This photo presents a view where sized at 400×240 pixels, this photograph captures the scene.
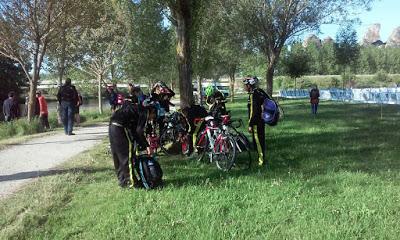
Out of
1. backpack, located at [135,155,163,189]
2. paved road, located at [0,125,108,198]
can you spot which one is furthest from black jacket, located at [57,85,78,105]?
backpack, located at [135,155,163,189]

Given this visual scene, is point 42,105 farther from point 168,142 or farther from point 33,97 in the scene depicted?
point 168,142

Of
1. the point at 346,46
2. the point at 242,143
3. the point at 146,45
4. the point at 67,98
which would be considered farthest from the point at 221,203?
the point at 346,46

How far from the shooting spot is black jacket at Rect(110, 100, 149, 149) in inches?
298

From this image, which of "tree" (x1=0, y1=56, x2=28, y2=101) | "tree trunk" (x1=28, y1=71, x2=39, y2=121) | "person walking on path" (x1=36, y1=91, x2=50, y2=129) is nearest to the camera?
"tree trunk" (x1=28, y1=71, x2=39, y2=121)

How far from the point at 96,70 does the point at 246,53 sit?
1215cm

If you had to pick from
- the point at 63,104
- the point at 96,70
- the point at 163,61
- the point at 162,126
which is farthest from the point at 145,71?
the point at 162,126

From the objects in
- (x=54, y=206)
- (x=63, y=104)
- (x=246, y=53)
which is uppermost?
(x=246, y=53)

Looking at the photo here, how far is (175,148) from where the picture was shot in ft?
36.8

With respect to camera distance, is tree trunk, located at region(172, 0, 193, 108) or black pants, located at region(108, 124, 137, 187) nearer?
black pants, located at region(108, 124, 137, 187)

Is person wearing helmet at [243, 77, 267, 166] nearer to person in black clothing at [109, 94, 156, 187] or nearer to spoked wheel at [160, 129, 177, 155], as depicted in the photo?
spoked wheel at [160, 129, 177, 155]

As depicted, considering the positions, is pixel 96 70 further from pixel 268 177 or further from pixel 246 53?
pixel 268 177

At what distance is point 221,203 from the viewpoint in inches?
248

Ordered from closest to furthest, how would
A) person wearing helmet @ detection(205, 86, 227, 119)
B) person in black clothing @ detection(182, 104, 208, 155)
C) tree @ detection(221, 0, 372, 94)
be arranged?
1. person wearing helmet @ detection(205, 86, 227, 119)
2. person in black clothing @ detection(182, 104, 208, 155)
3. tree @ detection(221, 0, 372, 94)

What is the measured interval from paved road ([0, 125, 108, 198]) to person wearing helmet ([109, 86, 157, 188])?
1800 mm
